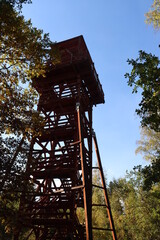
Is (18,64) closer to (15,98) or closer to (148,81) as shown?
(15,98)

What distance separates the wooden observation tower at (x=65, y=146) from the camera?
27.3ft

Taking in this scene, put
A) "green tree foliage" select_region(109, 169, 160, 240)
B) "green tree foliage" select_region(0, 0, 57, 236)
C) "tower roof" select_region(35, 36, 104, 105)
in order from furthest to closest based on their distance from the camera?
"green tree foliage" select_region(109, 169, 160, 240) < "tower roof" select_region(35, 36, 104, 105) < "green tree foliage" select_region(0, 0, 57, 236)

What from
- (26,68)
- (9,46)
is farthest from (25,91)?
Result: (9,46)

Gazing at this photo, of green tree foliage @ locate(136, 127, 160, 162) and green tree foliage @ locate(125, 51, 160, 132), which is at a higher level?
green tree foliage @ locate(136, 127, 160, 162)

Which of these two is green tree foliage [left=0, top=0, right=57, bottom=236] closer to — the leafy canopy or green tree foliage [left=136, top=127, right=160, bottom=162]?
the leafy canopy

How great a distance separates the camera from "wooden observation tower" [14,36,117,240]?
8.34 metres

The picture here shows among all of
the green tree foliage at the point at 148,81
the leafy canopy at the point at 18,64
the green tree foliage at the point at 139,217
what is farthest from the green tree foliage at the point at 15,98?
the green tree foliage at the point at 139,217

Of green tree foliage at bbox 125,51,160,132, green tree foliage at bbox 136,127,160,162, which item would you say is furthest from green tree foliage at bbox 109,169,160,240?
green tree foliage at bbox 125,51,160,132

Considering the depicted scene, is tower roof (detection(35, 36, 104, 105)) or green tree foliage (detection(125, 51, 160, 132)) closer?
green tree foliage (detection(125, 51, 160, 132))

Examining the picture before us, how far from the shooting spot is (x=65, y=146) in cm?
938

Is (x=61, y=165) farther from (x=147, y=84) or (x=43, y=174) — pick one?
(x=147, y=84)

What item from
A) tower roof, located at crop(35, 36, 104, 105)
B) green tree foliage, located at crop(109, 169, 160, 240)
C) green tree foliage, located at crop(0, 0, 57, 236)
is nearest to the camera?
green tree foliage, located at crop(0, 0, 57, 236)

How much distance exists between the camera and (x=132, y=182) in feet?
70.9

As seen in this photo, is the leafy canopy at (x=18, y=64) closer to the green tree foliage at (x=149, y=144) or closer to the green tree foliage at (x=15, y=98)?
the green tree foliage at (x=15, y=98)
